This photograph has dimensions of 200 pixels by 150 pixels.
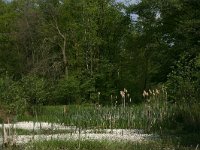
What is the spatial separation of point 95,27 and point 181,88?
109 ft

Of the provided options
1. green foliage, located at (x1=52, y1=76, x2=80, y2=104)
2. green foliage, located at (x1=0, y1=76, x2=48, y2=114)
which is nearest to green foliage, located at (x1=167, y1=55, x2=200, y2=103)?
green foliage, located at (x1=0, y1=76, x2=48, y2=114)

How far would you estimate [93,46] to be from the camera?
56.4m

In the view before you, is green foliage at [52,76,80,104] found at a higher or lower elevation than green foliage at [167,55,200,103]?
lower

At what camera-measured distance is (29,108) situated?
1105 inches

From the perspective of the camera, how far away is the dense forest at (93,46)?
155 ft

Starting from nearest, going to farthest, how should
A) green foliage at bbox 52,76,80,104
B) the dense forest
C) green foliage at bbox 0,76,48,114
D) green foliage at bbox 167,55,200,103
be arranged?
green foliage at bbox 167,55,200,103 → green foliage at bbox 0,76,48,114 → the dense forest → green foliage at bbox 52,76,80,104

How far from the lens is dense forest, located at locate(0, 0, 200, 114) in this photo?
47219mm

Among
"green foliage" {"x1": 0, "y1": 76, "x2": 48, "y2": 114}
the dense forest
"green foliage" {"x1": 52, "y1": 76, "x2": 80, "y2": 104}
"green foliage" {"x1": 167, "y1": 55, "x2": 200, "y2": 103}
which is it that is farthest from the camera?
"green foliage" {"x1": 52, "y1": 76, "x2": 80, "y2": 104}

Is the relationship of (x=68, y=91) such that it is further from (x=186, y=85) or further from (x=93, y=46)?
(x=186, y=85)

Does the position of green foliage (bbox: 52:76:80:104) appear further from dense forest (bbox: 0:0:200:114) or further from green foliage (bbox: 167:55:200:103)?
green foliage (bbox: 167:55:200:103)

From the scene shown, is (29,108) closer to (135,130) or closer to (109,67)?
(135,130)

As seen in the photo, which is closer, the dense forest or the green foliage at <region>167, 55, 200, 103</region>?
the green foliage at <region>167, 55, 200, 103</region>

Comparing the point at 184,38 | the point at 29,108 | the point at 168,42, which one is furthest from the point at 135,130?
the point at 168,42

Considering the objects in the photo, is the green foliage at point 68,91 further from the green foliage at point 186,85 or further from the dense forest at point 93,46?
the green foliage at point 186,85
